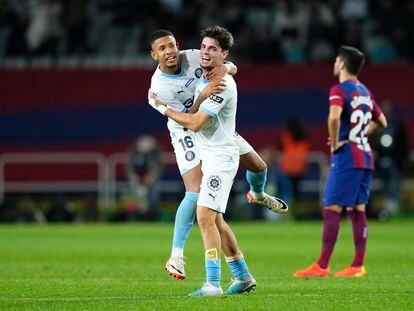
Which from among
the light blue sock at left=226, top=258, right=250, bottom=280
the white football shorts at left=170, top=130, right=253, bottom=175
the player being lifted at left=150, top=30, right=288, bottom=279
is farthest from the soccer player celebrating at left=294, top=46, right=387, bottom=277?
the light blue sock at left=226, top=258, right=250, bottom=280

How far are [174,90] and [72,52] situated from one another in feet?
54.9

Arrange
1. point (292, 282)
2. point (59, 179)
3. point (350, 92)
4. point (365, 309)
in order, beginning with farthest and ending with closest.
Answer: point (59, 179) → point (350, 92) → point (292, 282) → point (365, 309)

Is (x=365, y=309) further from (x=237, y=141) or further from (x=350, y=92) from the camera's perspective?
(x=350, y=92)

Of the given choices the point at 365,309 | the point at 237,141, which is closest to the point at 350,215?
the point at 237,141

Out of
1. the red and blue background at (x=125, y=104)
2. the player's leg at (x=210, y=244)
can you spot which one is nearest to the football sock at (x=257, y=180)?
the player's leg at (x=210, y=244)

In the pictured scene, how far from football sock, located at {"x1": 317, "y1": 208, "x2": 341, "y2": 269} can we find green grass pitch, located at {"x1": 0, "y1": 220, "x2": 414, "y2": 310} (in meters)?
0.48

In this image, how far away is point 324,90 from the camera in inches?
1126

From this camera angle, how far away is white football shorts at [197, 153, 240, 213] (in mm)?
11711

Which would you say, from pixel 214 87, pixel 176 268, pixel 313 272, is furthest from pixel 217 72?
pixel 313 272

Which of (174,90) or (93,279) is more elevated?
(174,90)

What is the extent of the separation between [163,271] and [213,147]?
417 centimetres

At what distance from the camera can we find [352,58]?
589 inches

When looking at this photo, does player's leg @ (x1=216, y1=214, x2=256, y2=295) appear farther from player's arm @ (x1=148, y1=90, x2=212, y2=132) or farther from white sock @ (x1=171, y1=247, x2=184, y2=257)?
player's arm @ (x1=148, y1=90, x2=212, y2=132)

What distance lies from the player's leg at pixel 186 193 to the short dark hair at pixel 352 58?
9.81 ft
